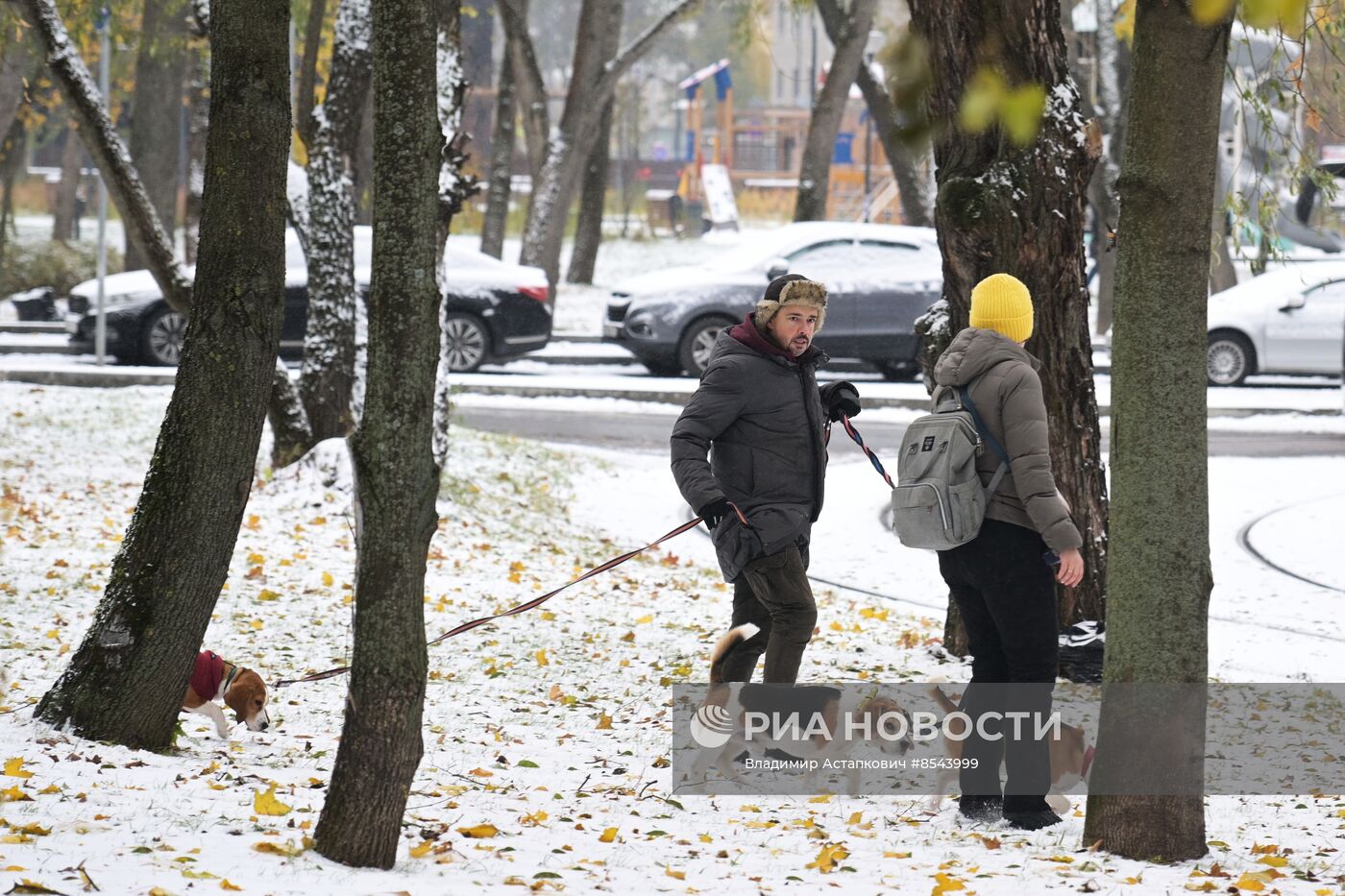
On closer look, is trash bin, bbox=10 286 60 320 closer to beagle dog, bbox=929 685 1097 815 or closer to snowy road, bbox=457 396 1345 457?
snowy road, bbox=457 396 1345 457

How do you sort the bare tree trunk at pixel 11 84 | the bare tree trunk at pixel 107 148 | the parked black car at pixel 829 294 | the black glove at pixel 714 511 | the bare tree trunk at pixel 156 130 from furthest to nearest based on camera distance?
the bare tree trunk at pixel 156 130, the parked black car at pixel 829 294, the bare tree trunk at pixel 11 84, the bare tree trunk at pixel 107 148, the black glove at pixel 714 511

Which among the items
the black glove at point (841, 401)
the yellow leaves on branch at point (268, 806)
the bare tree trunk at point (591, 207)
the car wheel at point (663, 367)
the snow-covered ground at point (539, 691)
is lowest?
the snow-covered ground at point (539, 691)

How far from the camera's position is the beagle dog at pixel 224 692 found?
5.34m

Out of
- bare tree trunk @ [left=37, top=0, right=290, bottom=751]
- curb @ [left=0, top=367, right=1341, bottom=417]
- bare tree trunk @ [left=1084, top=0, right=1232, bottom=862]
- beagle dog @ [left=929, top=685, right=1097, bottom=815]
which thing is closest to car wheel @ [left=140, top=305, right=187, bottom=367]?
curb @ [left=0, top=367, right=1341, bottom=417]

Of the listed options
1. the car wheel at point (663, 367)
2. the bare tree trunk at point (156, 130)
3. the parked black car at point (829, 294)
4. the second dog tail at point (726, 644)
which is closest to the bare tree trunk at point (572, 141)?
the car wheel at point (663, 367)

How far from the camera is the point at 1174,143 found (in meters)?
4.32

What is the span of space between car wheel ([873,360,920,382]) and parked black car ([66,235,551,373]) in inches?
161

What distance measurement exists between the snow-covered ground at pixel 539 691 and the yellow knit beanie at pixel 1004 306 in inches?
59.4

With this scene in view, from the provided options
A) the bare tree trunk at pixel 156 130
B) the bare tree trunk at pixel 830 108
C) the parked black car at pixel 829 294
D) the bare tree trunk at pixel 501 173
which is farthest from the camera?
the bare tree trunk at pixel 501 173

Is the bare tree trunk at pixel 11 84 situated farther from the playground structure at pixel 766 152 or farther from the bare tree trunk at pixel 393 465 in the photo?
the playground structure at pixel 766 152

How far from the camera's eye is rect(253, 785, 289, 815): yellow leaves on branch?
14.7 feet

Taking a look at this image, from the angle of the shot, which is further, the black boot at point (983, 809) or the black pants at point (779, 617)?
the black pants at point (779, 617)

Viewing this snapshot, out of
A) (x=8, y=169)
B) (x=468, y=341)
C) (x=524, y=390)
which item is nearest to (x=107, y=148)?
(x=524, y=390)

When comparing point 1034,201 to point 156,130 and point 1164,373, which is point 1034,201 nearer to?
point 1164,373
